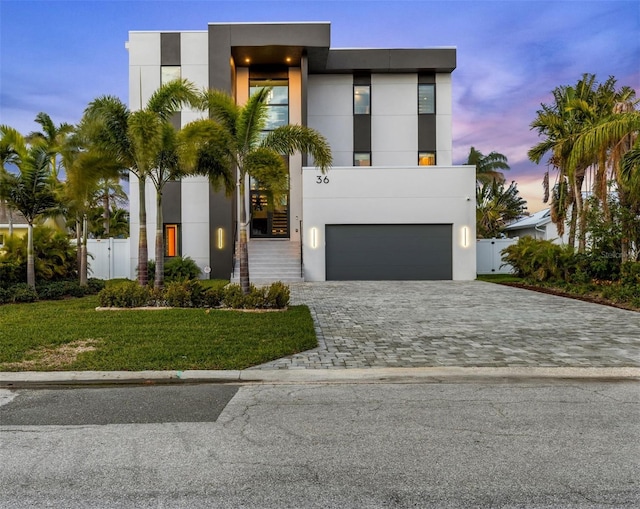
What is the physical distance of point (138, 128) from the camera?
1021cm

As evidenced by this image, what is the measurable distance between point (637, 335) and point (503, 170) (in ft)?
84.4

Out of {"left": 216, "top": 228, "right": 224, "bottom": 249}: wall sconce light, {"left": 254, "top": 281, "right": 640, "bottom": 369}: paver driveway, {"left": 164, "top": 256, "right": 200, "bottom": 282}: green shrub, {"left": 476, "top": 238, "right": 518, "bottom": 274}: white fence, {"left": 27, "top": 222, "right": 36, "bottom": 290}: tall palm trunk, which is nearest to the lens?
{"left": 254, "top": 281, "right": 640, "bottom": 369}: paver driveway

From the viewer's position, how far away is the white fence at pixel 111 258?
19.9 m

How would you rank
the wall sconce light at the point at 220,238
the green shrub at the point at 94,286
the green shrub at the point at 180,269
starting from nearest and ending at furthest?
1. the green shrub at the point at 94,286
2. the green shrub at the point at 180,269
3. the wall sconce light at the point at 220,238

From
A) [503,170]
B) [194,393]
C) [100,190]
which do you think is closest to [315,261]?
[100,190]

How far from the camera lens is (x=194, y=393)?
4.81m

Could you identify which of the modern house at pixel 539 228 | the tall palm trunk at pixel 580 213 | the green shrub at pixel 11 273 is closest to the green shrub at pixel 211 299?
the green shrub at pixel 11 273

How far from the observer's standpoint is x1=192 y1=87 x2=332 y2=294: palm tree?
10461 mm

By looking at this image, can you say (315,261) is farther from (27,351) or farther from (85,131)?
(27,351)

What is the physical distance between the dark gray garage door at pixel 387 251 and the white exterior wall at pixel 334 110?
5029 mm

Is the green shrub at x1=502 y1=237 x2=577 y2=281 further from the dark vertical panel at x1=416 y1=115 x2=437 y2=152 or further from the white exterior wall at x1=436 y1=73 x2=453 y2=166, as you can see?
the dark vertical panel at x1=416 y1=115 x2=437 y2=152

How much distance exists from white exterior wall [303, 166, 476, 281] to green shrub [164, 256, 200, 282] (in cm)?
475

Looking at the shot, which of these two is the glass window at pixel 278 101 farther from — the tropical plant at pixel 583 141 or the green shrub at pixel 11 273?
the green shrub at pixel 11 273

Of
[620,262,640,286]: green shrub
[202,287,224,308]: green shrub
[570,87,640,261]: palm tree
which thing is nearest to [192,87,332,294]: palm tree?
[202,287,224,308]: green shrub
